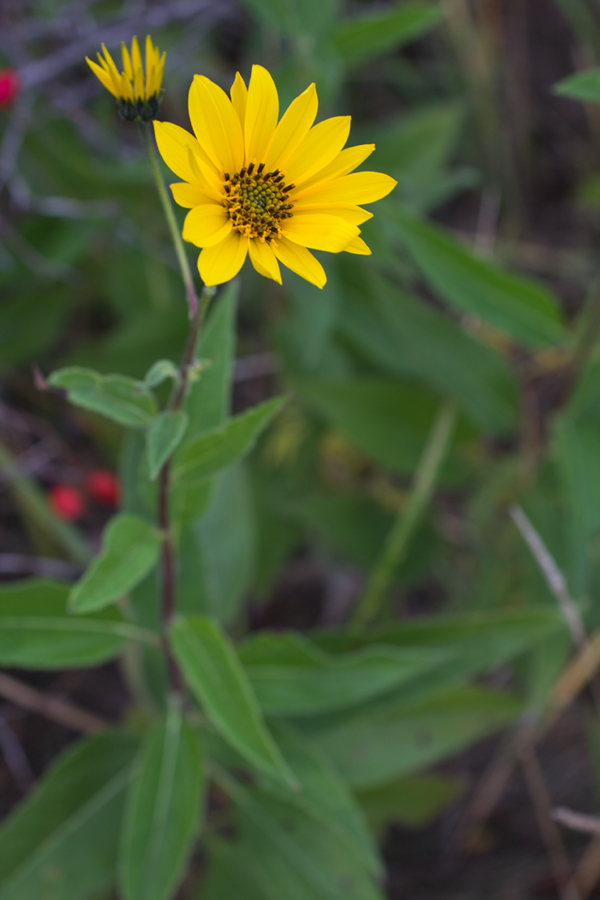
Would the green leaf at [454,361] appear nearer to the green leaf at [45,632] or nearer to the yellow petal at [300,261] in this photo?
the green leaf at [45,632]

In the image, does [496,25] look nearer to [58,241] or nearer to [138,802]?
[58,241]

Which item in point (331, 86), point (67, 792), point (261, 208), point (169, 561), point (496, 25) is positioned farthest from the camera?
point (496, 25)

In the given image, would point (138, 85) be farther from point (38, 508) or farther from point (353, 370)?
point (353, 370)

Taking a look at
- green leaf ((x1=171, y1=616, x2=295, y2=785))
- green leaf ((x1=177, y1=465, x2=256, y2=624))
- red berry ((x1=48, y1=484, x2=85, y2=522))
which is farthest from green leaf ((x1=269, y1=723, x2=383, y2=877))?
red berry ((x1=48, y1=484, x2=85, y2=522))

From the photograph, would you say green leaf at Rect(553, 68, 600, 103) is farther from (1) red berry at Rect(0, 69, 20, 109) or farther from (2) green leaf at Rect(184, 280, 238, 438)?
(1) red berry at Rect(0, 69, 20, 109)

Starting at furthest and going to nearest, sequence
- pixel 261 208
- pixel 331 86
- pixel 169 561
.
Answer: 1. pixel 331 86
2. pixel 169 561
3. pixel 261 208

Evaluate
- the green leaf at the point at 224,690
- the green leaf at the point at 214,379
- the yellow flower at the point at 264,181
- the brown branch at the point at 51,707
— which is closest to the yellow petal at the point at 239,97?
the yellow flower at the point at 264,181

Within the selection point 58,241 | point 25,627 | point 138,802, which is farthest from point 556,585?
Result: point 58,241
